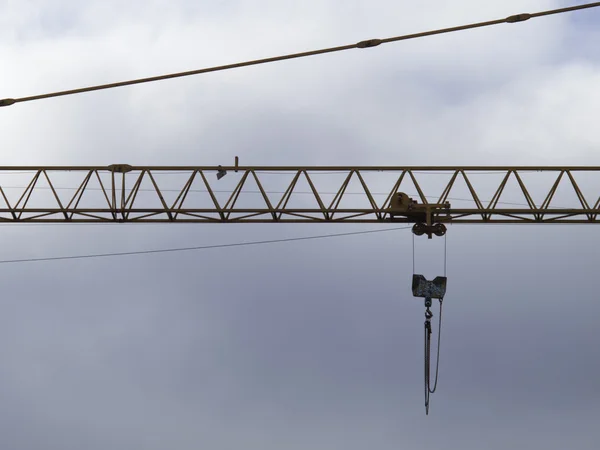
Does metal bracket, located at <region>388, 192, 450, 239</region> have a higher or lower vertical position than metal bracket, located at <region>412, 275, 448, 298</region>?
higher

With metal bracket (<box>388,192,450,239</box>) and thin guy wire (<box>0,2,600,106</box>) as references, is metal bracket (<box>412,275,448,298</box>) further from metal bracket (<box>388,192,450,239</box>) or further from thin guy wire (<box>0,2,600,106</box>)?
thin guy wire (<box>0,2,600,106</box>)

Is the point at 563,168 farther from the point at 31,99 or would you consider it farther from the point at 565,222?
the point at 31,99

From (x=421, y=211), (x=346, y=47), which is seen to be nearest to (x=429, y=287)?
(x=421, y=211)

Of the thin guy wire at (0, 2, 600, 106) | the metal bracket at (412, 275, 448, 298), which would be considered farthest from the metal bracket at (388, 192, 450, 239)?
the thin guy wire at (0, 2, 600, 106)

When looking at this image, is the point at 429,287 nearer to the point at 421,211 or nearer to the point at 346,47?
the point at 421,211

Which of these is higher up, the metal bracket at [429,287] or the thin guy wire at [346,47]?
the thin guy wire at [346,47]

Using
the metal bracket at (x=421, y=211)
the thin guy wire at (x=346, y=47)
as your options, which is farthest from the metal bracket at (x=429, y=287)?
the thin guy wire at (x=346, y=47)

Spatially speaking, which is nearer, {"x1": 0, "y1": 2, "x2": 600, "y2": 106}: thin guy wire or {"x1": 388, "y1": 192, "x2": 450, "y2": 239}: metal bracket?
{"x1": 0, "y1": 2, "x2": 600, "y2": 106}: thin guy wire

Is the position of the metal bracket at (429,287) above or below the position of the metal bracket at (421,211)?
below

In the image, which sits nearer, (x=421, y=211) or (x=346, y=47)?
(x=346, y=47)

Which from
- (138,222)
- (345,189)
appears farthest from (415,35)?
(138,222)

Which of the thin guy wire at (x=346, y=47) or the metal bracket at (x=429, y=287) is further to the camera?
the metal bracket at (x=429, y=287)

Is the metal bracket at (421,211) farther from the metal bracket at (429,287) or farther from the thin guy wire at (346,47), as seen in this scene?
the thin guy wire at (346,47)

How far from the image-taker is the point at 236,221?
4197cm
